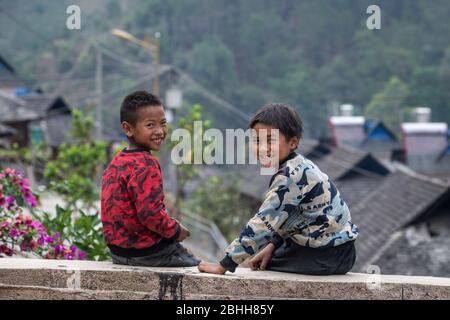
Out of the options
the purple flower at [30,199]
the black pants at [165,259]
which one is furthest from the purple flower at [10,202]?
the black pants at [165,259]

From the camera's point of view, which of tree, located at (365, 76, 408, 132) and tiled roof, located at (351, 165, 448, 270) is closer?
tiled roof, located at (351, 165, 448, 270)

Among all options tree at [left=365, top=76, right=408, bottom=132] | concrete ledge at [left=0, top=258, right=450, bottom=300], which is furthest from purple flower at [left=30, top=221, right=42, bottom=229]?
tree at [left=365, top=76, right=408, bottom=132]

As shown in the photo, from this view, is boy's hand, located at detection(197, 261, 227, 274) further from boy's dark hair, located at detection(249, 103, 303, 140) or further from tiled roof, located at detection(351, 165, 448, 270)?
tiled roof, located at detection(351, 165, 448, 270)

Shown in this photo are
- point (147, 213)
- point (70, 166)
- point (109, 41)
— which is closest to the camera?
point (147, 213)

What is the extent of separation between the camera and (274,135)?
12.2 ft

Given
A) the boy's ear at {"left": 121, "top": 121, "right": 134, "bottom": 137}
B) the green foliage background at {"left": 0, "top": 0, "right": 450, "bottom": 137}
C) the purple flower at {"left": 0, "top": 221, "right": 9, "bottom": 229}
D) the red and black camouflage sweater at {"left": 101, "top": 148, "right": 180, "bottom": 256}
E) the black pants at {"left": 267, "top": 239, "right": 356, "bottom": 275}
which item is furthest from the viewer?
the green foliage background at {"left": 0, "top": 0, "right": 450, "bottom": 137}

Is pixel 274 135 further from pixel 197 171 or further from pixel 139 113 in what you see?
pixel 197 171

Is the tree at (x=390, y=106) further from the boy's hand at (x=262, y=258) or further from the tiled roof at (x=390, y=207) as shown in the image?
the boy's hand at (x=262, y=258)

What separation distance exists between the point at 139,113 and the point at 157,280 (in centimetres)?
88

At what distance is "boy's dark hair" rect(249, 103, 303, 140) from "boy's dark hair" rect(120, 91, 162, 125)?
0.58 m

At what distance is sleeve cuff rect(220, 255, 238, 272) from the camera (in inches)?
143

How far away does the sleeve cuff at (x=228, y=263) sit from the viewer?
3627 millimetres

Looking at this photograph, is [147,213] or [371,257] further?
[371,257]
